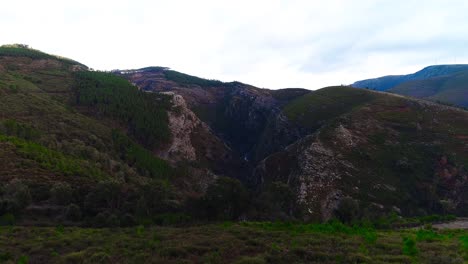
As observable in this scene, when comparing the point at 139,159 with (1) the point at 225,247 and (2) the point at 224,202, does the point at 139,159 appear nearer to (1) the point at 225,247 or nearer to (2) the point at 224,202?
(2) the point at 224,202

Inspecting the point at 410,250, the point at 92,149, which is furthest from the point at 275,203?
the point at 92,149

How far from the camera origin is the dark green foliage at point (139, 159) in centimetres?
8238

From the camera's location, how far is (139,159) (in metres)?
84.9

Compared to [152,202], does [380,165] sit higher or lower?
higher

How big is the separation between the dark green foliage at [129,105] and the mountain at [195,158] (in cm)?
49

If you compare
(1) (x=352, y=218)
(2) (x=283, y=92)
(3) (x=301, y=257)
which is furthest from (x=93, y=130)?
(2) (x=283, y=92)

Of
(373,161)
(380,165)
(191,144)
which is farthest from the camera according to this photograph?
(191,144)

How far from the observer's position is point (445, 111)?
98.6m

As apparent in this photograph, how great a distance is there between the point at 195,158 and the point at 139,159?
3257cm

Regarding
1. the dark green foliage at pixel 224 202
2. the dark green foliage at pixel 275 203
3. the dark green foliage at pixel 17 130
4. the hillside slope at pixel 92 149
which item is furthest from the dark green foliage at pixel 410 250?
the dark green foliage at pixel 17 130

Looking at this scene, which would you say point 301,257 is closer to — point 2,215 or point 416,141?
point 2,215

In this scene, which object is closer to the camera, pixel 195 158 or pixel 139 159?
pixel 139 159

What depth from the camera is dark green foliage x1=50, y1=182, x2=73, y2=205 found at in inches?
1645

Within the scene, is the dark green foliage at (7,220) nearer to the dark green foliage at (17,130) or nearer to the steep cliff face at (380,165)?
the dark green foliage at (17,130)
